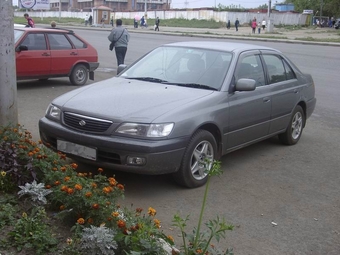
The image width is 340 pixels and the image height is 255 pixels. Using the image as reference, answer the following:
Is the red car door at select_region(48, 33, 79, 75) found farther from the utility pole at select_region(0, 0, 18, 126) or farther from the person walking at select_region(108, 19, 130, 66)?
the utility pole at select_region(0, 0, 18, 126)

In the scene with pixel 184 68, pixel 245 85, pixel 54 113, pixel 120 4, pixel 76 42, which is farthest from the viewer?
pixel 120 4

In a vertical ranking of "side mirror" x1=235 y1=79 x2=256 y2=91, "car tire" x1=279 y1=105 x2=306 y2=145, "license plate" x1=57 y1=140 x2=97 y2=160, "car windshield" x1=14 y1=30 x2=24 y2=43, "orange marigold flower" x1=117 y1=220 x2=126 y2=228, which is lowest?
"car tire" x1=279 y1=105 x2=306 y2=145

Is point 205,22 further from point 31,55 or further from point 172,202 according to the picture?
point 172,202

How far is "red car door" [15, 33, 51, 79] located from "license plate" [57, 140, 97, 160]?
659 centimetres

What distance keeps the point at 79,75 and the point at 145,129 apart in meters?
8.59

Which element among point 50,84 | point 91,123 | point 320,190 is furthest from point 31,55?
point 320,190

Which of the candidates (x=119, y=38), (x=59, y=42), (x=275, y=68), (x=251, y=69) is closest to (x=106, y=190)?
(x=251, y=69)

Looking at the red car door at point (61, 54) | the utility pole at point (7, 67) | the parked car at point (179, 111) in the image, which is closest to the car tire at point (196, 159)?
the parked car at point (179, 111)

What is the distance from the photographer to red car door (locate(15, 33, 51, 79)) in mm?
11758

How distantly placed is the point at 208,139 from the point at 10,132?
218 cm

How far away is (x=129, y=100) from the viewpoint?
19.0ft

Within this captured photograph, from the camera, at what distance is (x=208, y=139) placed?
19.2 feet

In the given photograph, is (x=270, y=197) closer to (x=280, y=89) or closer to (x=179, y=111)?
(x=179, y=111)

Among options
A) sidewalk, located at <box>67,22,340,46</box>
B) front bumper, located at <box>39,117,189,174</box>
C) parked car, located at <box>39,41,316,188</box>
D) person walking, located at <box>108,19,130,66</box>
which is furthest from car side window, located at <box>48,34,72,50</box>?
sidewalk, located at <box>67,22,340,46</box>
